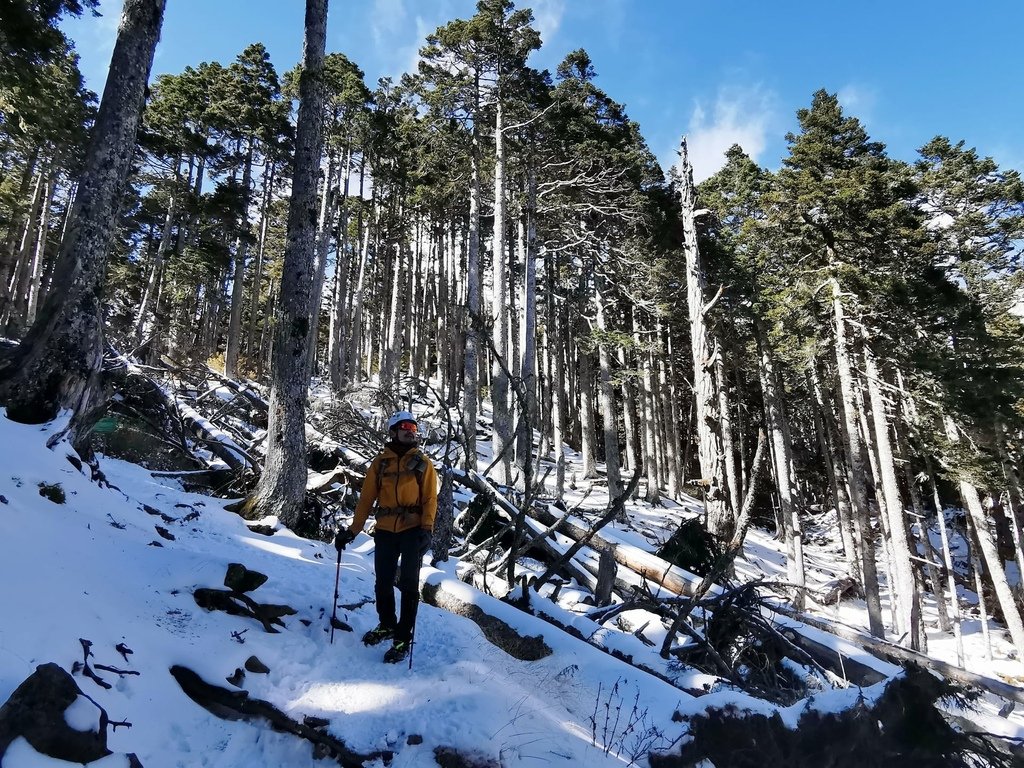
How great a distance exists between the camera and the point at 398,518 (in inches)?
178

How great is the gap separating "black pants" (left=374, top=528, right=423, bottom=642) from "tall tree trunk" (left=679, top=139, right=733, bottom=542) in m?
3.96

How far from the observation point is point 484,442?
77.3 ft

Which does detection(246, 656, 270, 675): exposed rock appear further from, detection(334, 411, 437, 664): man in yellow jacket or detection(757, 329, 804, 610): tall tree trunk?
detection(757, 329, 804, 610): tall tree trunk

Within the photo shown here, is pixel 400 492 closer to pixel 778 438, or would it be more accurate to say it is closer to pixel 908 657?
pixel 908 657

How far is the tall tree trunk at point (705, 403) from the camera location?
690 centimetres

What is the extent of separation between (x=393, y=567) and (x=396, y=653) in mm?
683

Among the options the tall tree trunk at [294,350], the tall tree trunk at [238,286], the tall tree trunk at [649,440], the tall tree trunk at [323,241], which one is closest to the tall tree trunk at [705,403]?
the tall tree trunk at [294,350]

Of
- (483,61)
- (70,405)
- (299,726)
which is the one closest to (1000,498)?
(483,61)

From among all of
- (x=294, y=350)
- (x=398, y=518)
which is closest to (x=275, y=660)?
(x=398, y=518)

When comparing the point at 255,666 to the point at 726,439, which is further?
the point at 726,439

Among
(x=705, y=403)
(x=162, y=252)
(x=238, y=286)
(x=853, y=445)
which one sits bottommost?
(x=705, y=403)

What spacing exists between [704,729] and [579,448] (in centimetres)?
3107

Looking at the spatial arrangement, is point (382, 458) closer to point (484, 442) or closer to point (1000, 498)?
point (484, 442)

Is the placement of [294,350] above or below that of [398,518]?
above
